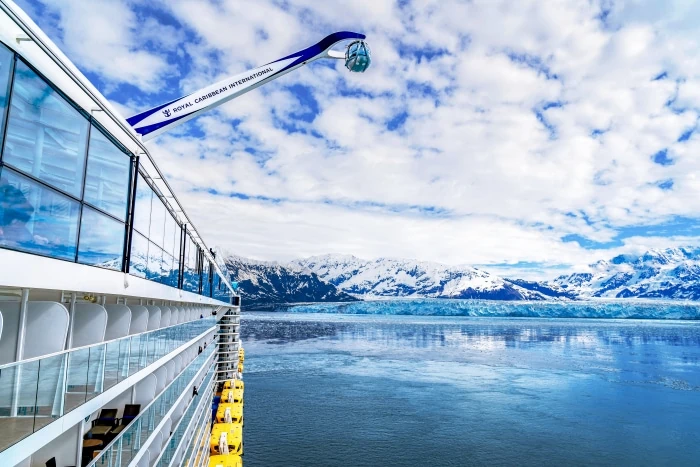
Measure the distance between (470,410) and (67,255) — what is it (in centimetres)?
3993

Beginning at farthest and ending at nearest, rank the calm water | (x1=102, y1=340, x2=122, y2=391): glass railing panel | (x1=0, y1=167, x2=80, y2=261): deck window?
the calm water
(x1=102, y1=340, x2=122, y2=391): glass railing panel
(x1=0, y1=167, x2=80, y2=261): deck window

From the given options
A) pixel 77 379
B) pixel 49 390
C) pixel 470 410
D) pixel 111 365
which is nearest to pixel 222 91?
pixel 111 365

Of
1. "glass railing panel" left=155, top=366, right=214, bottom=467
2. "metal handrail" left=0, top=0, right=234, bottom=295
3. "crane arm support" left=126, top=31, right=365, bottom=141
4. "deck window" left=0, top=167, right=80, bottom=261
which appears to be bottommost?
"glass railing panel" left=155, top=366, right=214, bottom=467

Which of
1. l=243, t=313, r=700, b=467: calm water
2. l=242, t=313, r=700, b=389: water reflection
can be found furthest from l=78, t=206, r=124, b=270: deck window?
l=242, t=313, r=700, b=389: water reflection

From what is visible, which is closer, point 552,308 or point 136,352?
point 136,352

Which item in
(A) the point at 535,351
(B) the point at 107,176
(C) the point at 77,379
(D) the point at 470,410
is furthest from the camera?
(A) the point at 535,351

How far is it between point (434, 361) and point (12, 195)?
70.2m

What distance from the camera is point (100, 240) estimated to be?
Answer: 22.5 ft

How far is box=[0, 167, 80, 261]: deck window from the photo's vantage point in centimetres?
432

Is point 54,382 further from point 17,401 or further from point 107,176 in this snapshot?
point 107,176

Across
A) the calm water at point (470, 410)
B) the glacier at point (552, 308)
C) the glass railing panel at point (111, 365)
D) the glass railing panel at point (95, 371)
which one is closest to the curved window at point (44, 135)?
the glass railing panel at point (95, 371)

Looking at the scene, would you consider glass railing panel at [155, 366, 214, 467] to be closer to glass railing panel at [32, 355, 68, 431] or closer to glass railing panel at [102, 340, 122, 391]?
glass railing panel at [102, 340, 122, 391]

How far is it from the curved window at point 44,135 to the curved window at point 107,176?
36 centimetres

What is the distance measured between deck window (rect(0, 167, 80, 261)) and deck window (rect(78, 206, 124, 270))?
0.95ft
